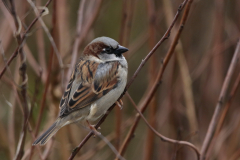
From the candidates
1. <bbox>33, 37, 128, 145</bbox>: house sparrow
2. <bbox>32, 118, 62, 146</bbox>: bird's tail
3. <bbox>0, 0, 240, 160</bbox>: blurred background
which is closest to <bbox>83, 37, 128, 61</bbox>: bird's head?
<bbox>33, 37, 128, 145</bbox>: house sparrow

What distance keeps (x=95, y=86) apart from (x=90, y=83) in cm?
6

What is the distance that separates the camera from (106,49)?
3.04 m

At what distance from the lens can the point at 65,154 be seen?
11.1ft

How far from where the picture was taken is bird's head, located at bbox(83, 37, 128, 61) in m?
2.98

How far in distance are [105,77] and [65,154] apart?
41.7 inches

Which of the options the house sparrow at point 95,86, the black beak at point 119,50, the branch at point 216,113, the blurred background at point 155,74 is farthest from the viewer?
the blurred background at point 155,74

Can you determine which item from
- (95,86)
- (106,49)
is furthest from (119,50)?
(95,86)

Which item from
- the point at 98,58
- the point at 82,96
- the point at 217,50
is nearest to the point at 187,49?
the point at 217,50

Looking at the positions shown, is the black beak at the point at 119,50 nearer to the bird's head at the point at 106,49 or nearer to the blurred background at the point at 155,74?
the bird's head at the point at 106,49

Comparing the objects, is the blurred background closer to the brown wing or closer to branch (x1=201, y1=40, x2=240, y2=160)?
the brown wing

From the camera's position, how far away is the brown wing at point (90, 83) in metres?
2.79

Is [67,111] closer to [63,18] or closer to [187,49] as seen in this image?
[63,18]

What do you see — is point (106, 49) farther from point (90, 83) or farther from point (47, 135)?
point (47, 135)

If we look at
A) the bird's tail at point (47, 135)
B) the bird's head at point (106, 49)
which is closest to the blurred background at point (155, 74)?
the bird's head at point (106, 49)
